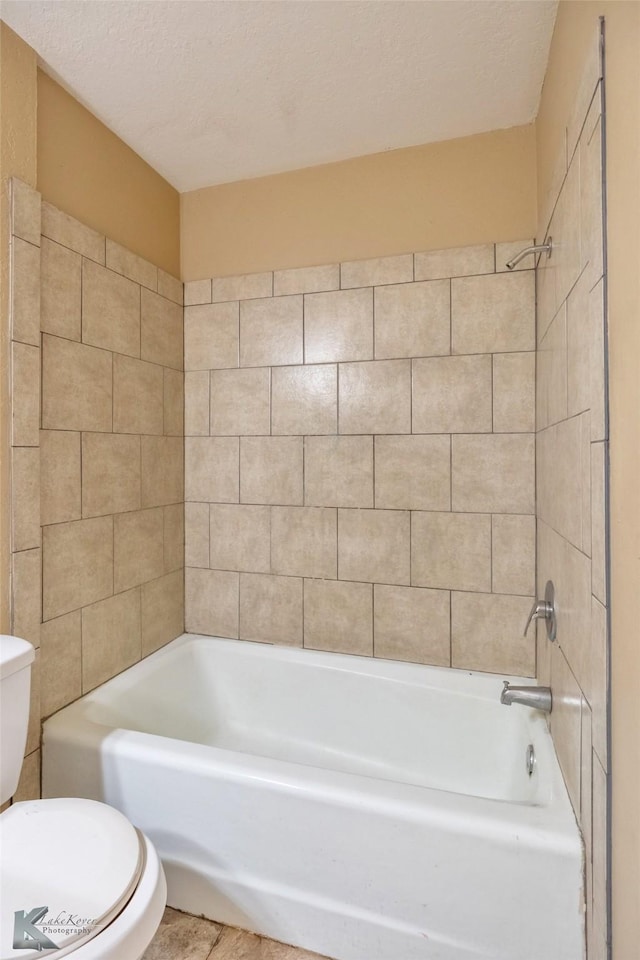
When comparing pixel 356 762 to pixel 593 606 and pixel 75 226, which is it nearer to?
pixel 593 606

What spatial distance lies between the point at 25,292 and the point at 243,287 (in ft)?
3.14

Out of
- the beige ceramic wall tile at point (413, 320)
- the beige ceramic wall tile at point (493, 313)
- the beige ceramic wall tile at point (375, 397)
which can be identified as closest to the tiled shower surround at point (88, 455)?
the beige ceramic wall tile at point (375, 397)

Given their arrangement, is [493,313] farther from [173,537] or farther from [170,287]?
[173,537]

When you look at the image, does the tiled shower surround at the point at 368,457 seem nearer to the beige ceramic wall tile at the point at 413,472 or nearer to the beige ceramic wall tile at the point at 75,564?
the beige ceramic wall tile at the point at 413,472

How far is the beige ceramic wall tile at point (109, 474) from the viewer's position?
1.77m

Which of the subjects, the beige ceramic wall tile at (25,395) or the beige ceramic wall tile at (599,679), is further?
the beige ceramic wall tile at (25,395)

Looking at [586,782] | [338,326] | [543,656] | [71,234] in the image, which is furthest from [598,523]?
[71,234]

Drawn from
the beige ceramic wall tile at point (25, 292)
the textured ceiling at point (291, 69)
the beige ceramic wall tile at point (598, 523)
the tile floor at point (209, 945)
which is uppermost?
the textured ceiling at point (291, 69)

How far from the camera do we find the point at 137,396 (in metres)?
2.02

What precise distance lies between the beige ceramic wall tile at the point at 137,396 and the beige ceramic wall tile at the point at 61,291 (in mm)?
226

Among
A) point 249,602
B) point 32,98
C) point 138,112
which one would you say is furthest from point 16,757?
point 138,112

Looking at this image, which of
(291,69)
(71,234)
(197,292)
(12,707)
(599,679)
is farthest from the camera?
(197,292)

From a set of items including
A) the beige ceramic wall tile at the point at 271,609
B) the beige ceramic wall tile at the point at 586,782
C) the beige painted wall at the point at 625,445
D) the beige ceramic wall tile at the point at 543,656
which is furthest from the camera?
the beige ceramic wall tile at the point at 271,609

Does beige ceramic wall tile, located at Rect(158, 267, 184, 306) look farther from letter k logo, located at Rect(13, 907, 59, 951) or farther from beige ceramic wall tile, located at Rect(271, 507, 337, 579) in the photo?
letter k logo, located at Rect(13, 907, 59, 951)
